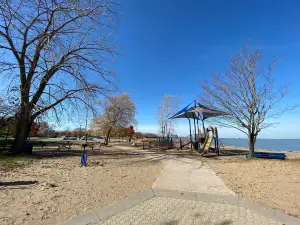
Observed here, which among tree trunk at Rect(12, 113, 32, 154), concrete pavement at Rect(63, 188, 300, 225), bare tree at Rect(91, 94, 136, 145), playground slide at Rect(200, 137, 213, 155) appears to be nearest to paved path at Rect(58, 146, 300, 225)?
concrete pavement at Rect(63, 188, 300, 225)

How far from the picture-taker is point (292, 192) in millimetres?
5141

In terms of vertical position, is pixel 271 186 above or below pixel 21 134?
below

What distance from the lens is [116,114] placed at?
108ft

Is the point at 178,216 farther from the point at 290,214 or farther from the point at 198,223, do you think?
the point at 290,214

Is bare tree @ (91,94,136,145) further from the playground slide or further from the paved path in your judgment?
the paved path

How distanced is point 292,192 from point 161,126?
34.0 meters

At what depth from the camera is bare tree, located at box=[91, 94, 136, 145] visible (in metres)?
32.7

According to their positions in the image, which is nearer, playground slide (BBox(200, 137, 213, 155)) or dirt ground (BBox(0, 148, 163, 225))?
dirt ground (BBox(0, 148, 163, 225))

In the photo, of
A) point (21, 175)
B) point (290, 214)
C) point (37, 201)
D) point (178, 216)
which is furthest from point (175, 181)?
point (21, 175)

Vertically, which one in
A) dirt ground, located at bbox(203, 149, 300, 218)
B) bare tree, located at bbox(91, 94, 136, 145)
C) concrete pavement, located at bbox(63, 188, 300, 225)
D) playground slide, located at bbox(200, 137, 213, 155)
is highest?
bare tree, located at bbox(91, 94, 136, 145)

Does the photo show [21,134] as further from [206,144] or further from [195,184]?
[206,144]

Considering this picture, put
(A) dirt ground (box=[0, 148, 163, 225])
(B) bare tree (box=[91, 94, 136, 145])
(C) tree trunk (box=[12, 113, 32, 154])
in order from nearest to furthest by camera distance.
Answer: (A) dirt ground (box=[0, 148, 163, 225]) < (C) tree trunk (box=[12, 113, 32, 154]) < (B) bare tree (box=[91, 94, 136, 145])

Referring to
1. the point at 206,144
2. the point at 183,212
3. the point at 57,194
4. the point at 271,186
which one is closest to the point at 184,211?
the point at 183,212

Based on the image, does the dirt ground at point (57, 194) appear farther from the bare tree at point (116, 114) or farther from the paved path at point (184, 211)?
the bare tree at point (116, 114)
